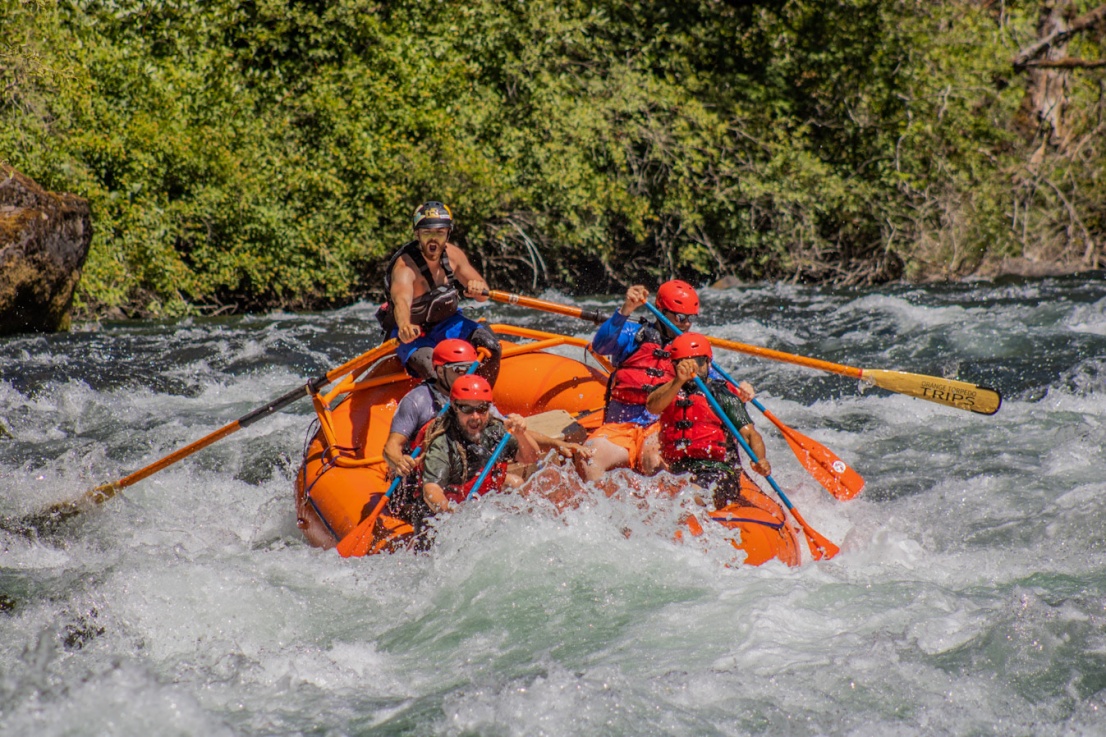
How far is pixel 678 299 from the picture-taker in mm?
5641

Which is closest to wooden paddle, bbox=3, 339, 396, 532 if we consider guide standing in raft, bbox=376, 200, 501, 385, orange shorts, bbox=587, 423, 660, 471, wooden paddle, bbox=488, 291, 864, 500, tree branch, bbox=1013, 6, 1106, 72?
guide standing in raft, bbox=376, 200, 501, 385

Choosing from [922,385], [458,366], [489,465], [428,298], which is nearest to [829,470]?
[922,385]

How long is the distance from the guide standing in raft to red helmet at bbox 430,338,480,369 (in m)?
0.47

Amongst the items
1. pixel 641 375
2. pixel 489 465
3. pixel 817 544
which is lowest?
pixel 817 544

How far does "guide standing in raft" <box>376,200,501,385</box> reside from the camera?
19.5 feet

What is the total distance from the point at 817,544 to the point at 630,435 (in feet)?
3.41

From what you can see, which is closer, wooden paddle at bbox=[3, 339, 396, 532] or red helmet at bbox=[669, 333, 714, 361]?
red helmet at bbox=[669, 333, 714, 361]

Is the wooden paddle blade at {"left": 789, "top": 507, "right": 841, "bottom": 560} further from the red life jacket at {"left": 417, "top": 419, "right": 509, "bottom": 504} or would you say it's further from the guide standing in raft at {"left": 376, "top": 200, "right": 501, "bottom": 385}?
the guide standing in raft at {"left": 376, "top": 200, "right": 501, "bottom": 385}

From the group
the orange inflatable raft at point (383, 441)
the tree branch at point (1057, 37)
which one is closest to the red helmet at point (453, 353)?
the orange inflatable raft at point (383, 441)

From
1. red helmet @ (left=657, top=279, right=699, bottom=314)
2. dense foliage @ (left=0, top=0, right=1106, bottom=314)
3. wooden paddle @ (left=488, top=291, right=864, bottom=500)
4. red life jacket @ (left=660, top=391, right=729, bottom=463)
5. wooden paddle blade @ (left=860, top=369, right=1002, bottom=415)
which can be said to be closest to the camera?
red life jacket @ (left=660, top=391, right=729, bottom=463)

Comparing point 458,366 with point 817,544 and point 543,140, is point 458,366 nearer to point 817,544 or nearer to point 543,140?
point 817,544

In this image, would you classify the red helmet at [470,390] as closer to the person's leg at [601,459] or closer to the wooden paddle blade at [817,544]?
the person's leg at [601,459]

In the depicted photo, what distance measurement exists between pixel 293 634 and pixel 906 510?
3.56 m

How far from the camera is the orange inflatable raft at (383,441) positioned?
5004mm
